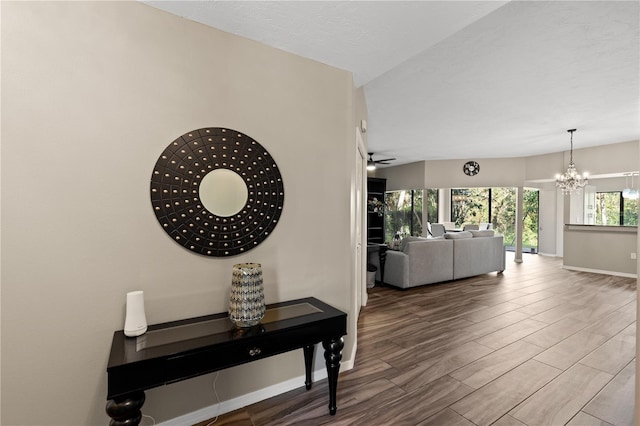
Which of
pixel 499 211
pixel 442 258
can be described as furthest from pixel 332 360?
pixel 499 211

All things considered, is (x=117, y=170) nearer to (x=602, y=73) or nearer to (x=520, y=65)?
(x=520, y=65)

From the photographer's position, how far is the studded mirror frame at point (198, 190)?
1750 millimetres

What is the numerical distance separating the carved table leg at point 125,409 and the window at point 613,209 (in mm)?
10445

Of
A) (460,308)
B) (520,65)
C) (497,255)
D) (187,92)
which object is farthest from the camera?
(497,255)

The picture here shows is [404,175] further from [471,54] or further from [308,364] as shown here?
[308,364]

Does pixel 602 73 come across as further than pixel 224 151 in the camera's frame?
Yes

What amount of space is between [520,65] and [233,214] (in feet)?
10.1

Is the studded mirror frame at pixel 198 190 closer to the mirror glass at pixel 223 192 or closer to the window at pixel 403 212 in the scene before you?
the mirror glass at pixel 223 192

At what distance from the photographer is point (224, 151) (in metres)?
1.91

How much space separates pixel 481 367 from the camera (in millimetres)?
2502

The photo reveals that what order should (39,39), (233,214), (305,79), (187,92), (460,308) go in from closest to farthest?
(39,39)
(187,92)
(233,214)
(305,79)
(460,308)

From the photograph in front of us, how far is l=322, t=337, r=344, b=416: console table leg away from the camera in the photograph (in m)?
1.90

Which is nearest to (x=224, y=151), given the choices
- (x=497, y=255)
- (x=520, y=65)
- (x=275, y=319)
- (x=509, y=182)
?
(x=275, y=319)

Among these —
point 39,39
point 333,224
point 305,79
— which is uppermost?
point 305,79
